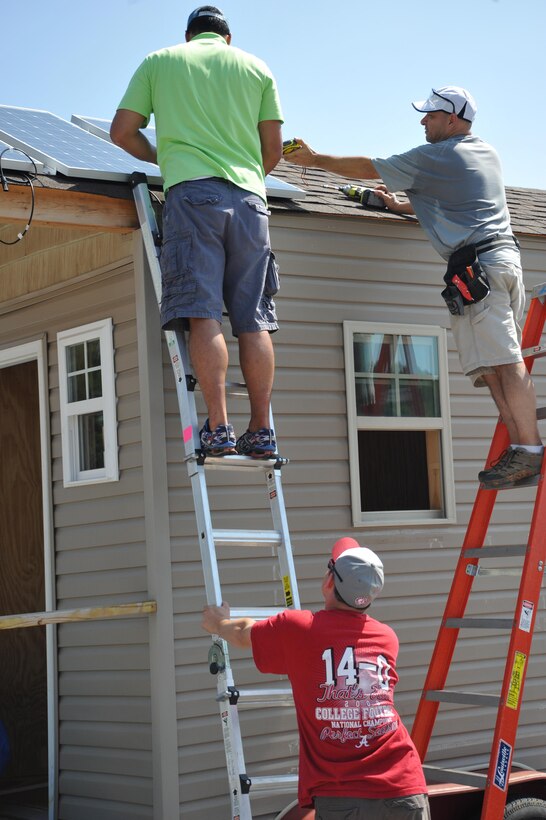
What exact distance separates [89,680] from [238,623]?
2.30 metres

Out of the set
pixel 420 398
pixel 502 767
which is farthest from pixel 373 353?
pixel 502 767

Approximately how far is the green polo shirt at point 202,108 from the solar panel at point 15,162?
0.55 meters

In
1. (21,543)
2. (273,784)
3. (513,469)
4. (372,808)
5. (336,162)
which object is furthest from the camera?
(21,543)

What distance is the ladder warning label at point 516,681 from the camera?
463cm

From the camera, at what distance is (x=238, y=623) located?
4.03 metres

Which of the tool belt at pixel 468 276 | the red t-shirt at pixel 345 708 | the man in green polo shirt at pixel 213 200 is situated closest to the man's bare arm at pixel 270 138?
the man in green polo shirt at pixel 213 200

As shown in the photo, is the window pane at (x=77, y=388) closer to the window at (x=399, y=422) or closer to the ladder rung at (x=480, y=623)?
the window at (x=399, y=422)

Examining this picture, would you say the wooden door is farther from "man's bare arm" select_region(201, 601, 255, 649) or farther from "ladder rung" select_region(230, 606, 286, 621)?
"man's bare arm" select_region(201, 601, 255, 649)

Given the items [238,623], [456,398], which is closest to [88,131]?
[456,398]

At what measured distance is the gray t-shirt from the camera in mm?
5453

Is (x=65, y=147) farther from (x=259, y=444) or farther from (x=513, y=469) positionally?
(x=513, y=469)

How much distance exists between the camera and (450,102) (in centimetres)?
A: 546

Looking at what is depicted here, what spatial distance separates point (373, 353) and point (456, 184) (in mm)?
1348

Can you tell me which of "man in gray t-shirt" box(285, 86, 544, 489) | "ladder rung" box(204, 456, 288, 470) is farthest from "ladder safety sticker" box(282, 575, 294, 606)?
"man in gray t-shirt" box(285, 86, 544, 489)
